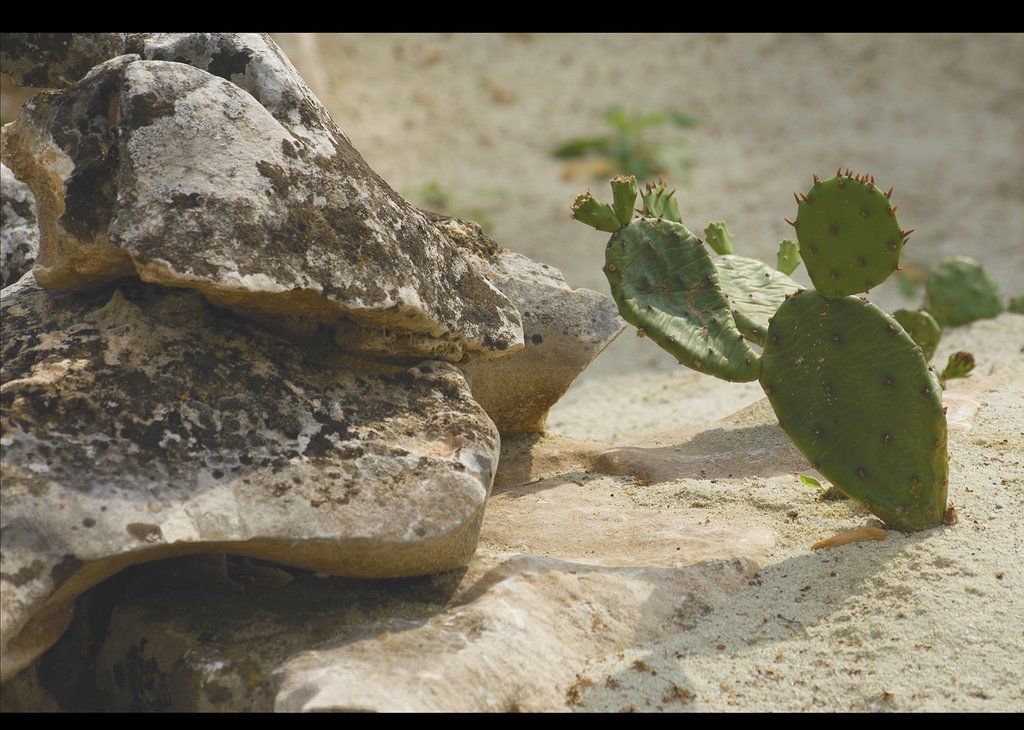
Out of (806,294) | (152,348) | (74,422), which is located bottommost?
(74,422)

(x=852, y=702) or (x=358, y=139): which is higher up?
(x=358, y=139)

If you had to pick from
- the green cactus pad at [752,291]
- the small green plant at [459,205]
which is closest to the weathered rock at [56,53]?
the green cactus pad at [752,291]

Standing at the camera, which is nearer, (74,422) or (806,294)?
(74,422)

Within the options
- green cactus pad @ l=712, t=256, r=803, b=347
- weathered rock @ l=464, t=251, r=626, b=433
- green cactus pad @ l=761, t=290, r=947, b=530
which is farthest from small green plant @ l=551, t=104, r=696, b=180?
green cactus pad @ l=761, t=290, r=947, b=530

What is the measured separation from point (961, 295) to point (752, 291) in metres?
2.56

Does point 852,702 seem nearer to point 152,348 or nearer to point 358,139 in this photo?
point 152,348

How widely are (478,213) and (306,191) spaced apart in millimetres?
5536

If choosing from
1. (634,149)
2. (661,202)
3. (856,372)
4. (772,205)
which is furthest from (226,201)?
(634,149)

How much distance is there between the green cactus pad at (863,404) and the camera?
2873 millimetres

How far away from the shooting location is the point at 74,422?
2.41 meters

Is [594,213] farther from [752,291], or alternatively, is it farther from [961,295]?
[961,295]

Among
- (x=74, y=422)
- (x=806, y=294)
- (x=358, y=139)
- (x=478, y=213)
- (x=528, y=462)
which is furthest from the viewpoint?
(x=358, y=139)

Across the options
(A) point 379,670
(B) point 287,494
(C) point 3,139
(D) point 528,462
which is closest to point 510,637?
(A) point 379,670

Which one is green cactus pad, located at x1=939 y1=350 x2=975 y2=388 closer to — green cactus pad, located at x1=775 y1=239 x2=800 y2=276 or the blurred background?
green cactus pad, located at x1=775 y1=239 x2=800 y2=276
